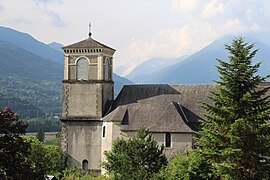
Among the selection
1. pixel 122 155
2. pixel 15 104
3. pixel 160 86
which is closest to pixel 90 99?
pixel 160 86

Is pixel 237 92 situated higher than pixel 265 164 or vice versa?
pixel 237 92

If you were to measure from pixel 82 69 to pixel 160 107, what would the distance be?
836 centimetres

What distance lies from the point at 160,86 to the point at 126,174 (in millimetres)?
15853

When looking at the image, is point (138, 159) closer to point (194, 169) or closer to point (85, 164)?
point (194, 169)

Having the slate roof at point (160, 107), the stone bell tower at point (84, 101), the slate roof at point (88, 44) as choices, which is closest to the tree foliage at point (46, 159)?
the stone bell tower at point (84, 101)

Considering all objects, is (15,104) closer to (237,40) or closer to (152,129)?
(152,129)

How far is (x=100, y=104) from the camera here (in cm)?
4653

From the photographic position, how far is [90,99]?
46.9m

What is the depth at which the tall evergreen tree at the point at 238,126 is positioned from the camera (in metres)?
25.7

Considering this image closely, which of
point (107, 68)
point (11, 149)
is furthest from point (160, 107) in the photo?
point (11, 149)

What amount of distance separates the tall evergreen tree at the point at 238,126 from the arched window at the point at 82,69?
69.8 feet

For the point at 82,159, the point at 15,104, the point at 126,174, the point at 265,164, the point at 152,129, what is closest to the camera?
the point at 265,164

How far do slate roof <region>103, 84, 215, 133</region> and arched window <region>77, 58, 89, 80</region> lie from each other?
384cm

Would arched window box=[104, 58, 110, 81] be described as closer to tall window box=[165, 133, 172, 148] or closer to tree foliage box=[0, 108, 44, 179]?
tall window box=[165, 133, 172, 148]
